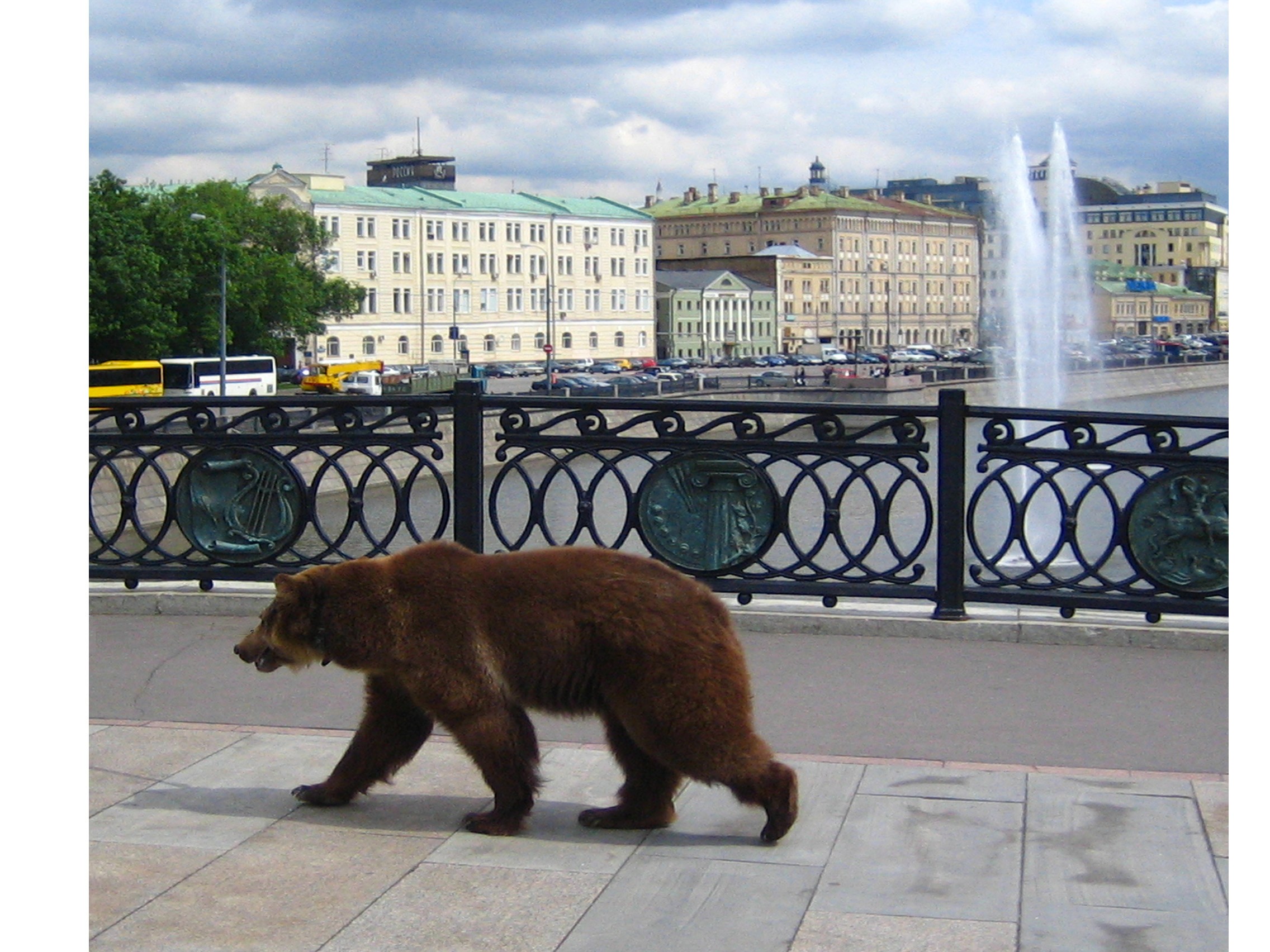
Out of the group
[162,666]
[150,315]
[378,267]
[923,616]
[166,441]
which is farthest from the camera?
[378,267]

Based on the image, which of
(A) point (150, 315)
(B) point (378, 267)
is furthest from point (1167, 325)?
(A) point (150, 315)

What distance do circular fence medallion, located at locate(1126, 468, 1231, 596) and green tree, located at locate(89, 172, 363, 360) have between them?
55212 millimetres

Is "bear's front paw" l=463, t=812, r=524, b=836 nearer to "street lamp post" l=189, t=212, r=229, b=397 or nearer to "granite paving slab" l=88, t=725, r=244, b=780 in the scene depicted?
"granite paving slab" l=88, t=725, r=244, b=780

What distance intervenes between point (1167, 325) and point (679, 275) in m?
44.3

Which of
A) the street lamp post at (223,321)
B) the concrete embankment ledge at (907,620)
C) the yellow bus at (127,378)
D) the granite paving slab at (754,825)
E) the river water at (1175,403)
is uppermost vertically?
the street lamp post at (223,321)

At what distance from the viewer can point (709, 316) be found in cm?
14212

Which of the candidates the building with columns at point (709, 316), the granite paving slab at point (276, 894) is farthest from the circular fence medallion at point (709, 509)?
the building with columns at point (709, 316)

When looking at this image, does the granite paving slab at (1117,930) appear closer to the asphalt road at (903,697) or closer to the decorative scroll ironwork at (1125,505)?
the asphalt road at (903,697)

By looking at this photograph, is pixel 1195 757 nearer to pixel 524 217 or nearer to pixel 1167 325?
pixel 524 217

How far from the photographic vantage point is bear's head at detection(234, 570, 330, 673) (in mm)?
4836

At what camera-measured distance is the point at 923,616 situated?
7.54 m

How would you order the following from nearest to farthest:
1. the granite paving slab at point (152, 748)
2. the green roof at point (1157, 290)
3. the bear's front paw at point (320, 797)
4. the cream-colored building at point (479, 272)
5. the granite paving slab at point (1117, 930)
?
the granite paving slab at point (1117, 930) < the bear's front paw at point (320, 797) < the granite paving slab at point (152, 748) < the cream-colored building at point (479, 272) < the green roof at point (1157, 290)

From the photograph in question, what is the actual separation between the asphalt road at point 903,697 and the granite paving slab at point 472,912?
57.8 inches

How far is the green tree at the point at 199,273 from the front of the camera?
6894 centimetres
